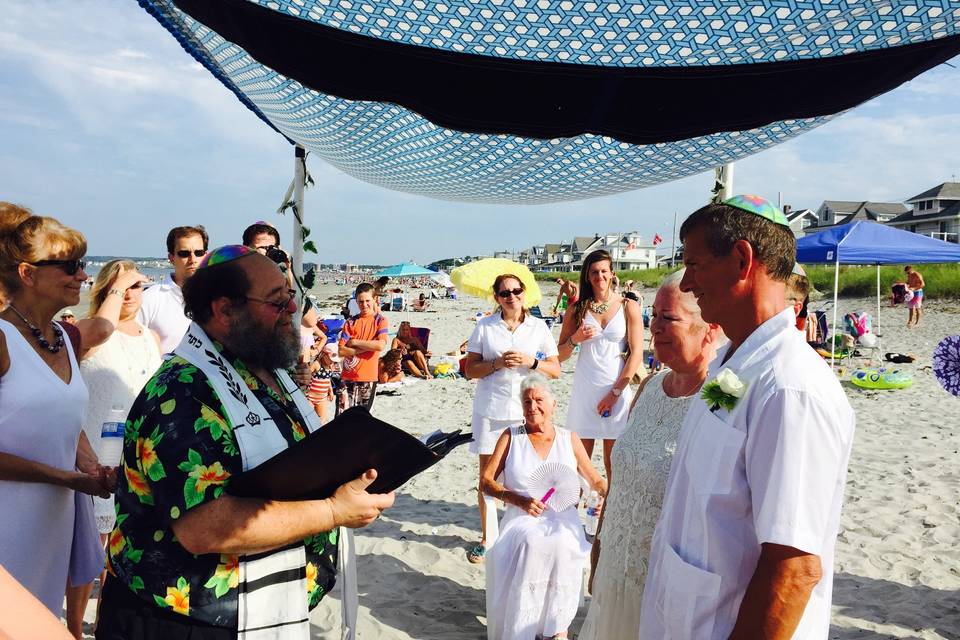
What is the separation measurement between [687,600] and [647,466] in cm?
75

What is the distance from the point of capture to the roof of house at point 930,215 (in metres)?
51.3

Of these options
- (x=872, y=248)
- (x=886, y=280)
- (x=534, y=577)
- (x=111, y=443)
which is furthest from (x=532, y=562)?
(x=886, y=280)

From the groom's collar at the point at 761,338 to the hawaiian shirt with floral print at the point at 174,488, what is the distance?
1206 millimetres

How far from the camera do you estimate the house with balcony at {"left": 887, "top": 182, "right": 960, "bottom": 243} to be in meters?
50.7

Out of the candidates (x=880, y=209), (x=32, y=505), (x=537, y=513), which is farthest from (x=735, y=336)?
(x=880, y=209)

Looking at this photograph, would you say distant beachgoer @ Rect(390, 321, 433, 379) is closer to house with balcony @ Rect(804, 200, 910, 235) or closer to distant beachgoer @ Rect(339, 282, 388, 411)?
distant beachgoer @ Rect(339, 282, 388, 411)

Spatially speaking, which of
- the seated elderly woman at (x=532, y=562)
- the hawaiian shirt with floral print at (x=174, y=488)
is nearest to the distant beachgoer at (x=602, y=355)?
the seated elderly woman at (x=532, y=562)

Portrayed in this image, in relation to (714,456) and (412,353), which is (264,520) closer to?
(714,456)

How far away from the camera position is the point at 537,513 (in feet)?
10.2

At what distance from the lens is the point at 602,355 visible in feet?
14.3

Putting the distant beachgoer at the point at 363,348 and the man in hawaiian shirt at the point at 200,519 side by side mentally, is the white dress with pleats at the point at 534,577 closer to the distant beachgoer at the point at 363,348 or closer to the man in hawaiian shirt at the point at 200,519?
the man in hawaiian shirt at the point at 200,519

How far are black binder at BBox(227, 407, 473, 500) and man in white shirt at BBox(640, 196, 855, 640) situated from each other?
63 centimetres

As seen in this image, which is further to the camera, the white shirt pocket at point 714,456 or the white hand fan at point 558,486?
the white hand fan at point 558,486

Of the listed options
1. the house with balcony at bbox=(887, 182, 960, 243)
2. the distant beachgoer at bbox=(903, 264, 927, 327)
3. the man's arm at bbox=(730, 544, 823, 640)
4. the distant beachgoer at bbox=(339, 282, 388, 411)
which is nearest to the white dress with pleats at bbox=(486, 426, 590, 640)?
the man's arm at bbox=(730, 544, 823, 640)
